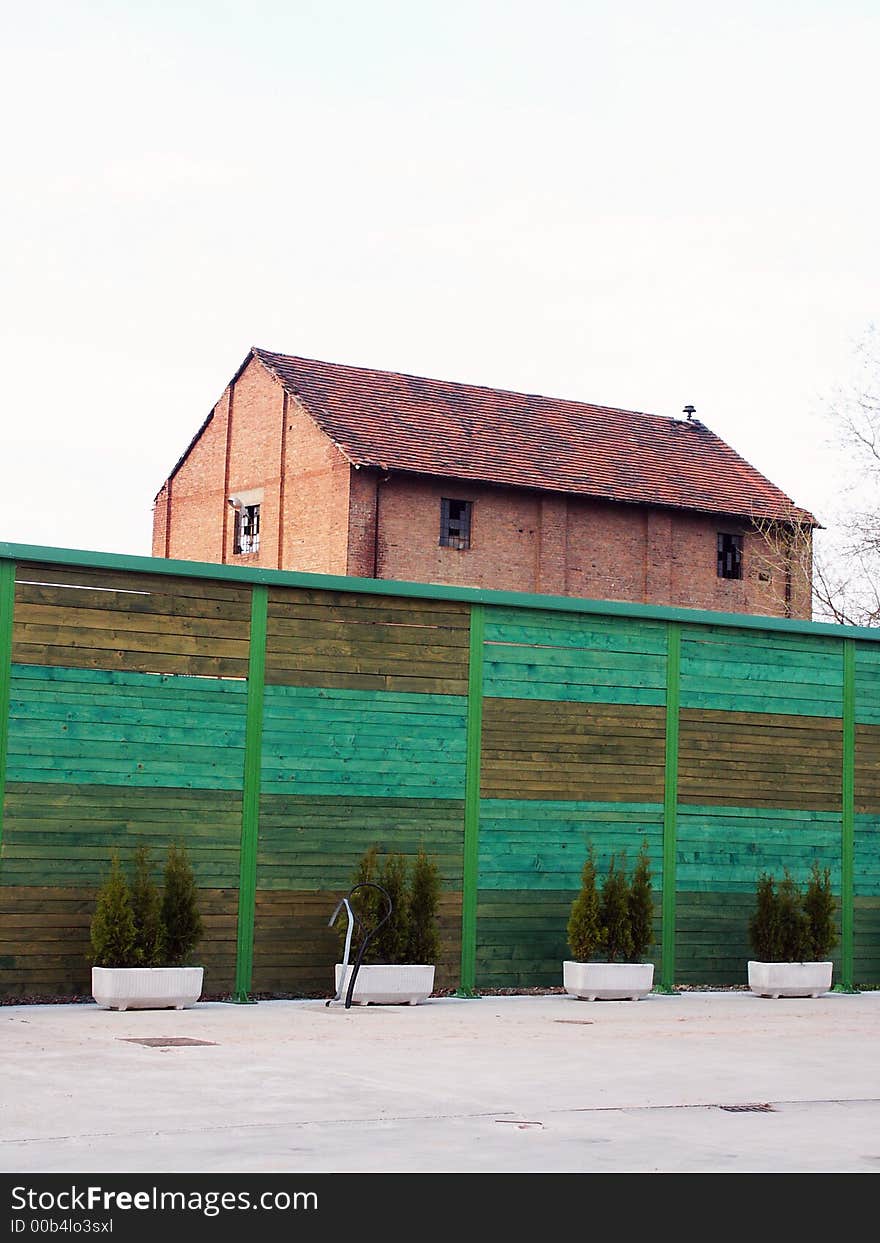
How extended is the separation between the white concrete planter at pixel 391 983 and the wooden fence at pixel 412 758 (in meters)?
0.63

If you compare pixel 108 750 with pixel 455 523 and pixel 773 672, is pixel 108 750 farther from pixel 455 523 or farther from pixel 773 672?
pixel 455 523

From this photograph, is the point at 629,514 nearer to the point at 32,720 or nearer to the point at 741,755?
the point at 741,755

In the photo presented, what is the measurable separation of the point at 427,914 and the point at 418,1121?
6.59 metres

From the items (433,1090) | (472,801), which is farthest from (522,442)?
(433,1090)

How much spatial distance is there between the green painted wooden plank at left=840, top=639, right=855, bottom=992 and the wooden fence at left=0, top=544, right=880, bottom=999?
0.09 feet

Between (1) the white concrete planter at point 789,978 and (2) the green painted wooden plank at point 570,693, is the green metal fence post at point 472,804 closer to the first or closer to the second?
(2) the green painted wooden plank at point 570,693

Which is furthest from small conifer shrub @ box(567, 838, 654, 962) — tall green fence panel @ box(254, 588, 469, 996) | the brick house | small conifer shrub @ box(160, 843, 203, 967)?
the brick house

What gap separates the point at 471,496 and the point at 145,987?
32.0 meters

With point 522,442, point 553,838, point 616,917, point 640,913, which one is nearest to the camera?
point 616,917

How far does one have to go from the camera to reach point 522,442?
47312mm

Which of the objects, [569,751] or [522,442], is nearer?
[569,751]

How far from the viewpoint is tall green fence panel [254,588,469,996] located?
1485cm

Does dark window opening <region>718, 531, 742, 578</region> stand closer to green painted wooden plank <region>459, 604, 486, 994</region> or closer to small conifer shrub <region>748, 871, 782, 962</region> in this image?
small conifer shrub <region>748, 871, 782, 962</region>

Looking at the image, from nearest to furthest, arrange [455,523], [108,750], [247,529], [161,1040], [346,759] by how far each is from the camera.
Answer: [161,1040], [108,750], [346,759], [455,523], [247,529]
